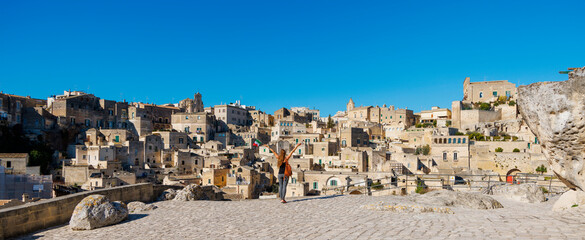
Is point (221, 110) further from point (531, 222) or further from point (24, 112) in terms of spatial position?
point (531, 222)

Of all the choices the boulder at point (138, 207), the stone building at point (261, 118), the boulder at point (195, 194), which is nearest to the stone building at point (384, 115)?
the stone building at point (261, 118)

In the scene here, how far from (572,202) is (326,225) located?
5.60m

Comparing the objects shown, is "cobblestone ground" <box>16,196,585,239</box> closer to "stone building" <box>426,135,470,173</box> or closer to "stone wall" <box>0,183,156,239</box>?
"stone wall" <box>0,183,156,239</box>

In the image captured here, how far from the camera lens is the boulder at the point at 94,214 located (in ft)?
30.0

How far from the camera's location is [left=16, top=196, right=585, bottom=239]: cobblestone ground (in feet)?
24.7

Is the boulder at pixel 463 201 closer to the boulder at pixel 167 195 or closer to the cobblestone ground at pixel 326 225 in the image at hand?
the cobblestone ground at pixel 326 225

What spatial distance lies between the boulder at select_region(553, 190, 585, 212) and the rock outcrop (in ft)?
1.41

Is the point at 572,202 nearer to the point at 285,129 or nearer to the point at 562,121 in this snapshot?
the point at 562,121

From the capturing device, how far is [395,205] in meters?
11.0

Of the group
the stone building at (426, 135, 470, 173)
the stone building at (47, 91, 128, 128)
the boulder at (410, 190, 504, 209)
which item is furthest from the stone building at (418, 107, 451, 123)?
the boulder at (410, 190, 504, 209)

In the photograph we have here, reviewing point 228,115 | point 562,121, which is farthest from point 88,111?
point 562,121

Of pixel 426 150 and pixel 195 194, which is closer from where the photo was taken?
pixel 195 194

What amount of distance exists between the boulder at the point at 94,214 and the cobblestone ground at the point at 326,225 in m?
0.19

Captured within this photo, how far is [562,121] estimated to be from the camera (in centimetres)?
820
